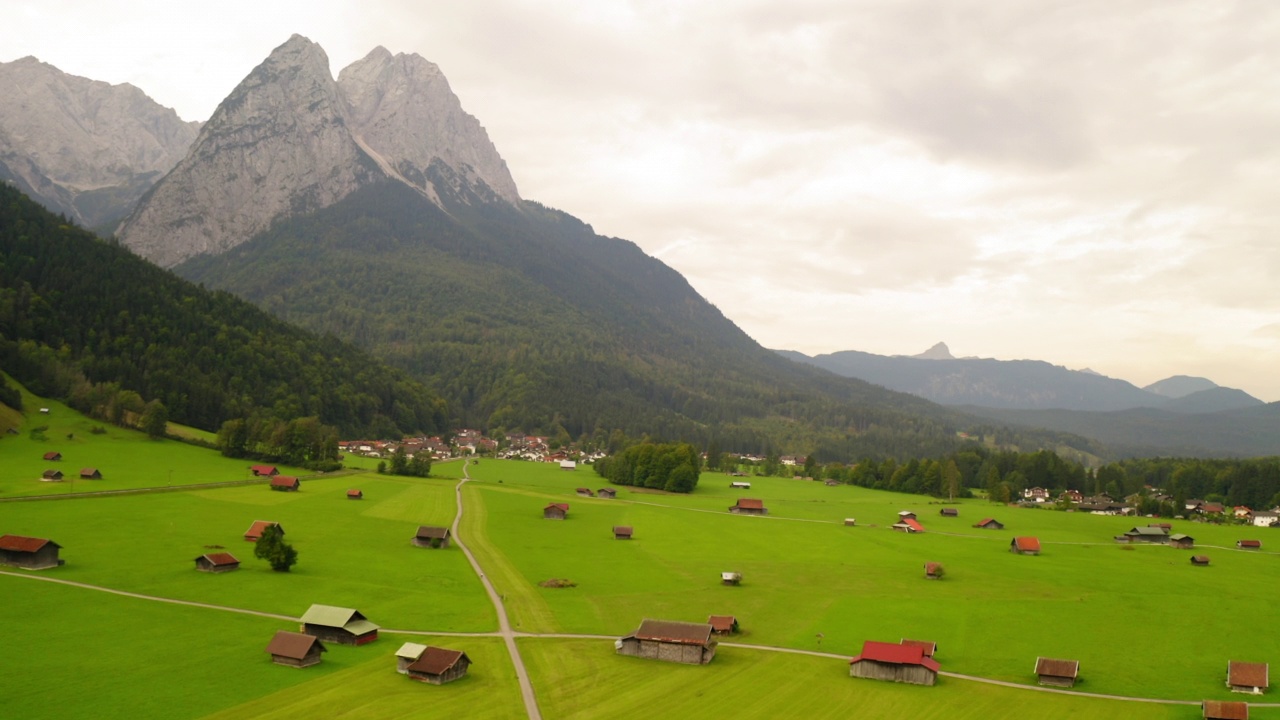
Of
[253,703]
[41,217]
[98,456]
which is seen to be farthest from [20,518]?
[41,217]

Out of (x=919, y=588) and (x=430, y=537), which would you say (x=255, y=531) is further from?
(x=919, y=588)

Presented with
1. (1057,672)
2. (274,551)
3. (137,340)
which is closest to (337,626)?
(274,551)

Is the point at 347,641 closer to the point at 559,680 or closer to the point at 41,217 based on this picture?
the point at 559,680

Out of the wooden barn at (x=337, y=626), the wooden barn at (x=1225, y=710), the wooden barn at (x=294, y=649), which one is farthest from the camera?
the wooden barn at (x=337, y=626)

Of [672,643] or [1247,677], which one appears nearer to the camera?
[1247,677]

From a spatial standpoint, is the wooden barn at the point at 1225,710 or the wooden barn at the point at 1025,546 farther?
the wooden barn at the point at 1025,546

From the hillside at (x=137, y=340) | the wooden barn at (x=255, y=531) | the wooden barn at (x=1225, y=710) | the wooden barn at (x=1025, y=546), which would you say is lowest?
the wooden barn at (x=255, y=531)

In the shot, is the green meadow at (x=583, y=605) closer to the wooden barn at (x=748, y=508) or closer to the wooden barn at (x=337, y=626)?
the wooden barn at (x=337, y=626)

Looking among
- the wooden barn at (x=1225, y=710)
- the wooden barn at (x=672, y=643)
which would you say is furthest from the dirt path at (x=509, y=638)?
the wooden barn at (x=1225, y=710)
